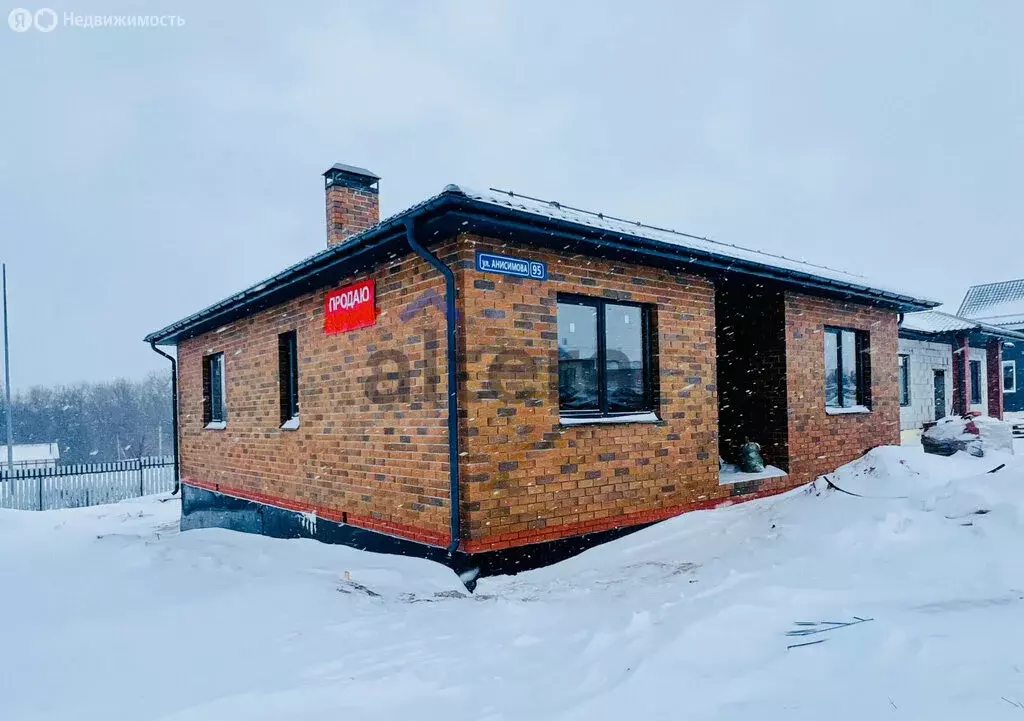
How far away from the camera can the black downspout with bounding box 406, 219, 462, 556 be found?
5.52 m

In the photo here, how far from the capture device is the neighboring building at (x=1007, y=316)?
78.0 feet

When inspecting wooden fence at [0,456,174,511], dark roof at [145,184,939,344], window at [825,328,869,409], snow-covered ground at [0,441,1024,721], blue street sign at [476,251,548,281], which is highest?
dark roof at [145,184,939,344]

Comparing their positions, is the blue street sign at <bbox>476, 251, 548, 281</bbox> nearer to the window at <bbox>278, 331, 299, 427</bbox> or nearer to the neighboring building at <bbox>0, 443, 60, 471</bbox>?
the window at <bbox>278, 331, 299, 427</bbox>

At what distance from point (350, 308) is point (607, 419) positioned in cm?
307

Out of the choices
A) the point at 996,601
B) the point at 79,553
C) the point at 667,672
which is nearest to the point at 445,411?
the point at 667,672

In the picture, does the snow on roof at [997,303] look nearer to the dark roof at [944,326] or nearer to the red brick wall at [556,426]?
the dark roof at [944,326]

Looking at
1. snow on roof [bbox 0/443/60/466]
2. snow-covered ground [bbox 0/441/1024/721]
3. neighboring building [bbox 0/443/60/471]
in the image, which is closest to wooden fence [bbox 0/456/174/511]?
snow-covered ground [bbox 0/441/1024/721]

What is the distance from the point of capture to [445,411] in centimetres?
571

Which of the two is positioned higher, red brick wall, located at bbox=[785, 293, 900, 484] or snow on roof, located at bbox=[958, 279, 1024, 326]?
snow on roof, located at bbox=[958, 279, 1024, 326]

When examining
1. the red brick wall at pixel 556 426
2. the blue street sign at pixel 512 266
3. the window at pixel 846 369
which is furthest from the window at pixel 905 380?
the blue street sign at pixel 512 266

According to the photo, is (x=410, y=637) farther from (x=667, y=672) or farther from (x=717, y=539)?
(x=717, y=539)

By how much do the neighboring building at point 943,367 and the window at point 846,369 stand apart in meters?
6.64

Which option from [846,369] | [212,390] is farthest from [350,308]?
[846,369]

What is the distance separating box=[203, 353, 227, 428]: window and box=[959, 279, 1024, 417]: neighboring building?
21.6 metres
